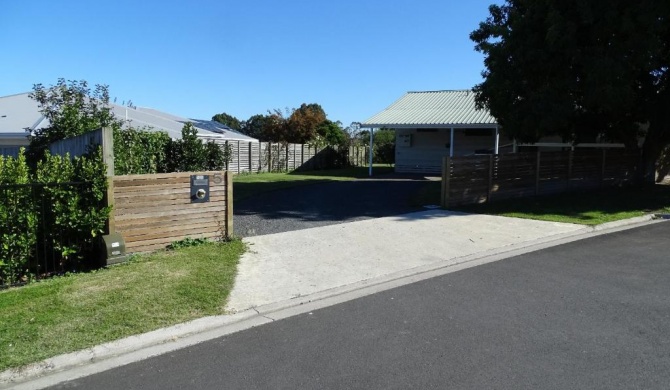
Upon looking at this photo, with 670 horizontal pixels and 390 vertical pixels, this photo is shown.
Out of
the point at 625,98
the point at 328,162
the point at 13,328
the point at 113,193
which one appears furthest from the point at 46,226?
the point at 328,162

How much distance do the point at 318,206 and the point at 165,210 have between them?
583cm

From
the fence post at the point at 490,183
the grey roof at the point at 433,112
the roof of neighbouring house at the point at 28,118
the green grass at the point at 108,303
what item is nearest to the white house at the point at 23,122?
the roof of neighbouring house at the point at 28,118

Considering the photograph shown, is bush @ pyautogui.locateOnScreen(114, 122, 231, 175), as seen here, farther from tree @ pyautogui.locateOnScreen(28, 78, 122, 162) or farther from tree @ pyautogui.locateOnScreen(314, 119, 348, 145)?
tree @ pyautogui.locateOnScreen(314, 119, 348, 145)

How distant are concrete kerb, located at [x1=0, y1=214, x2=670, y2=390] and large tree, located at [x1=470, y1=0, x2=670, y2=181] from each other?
7731mm

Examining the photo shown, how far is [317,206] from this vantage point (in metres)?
13.4

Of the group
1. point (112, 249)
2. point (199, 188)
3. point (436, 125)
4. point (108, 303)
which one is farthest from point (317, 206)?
point (436, 125)

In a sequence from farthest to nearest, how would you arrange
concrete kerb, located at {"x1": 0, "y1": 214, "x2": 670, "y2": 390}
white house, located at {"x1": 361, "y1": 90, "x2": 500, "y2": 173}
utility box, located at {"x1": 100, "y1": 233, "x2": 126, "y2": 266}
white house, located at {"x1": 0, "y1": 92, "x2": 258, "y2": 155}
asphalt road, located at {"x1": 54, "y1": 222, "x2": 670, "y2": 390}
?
white house, located at {"x1": 361, "y1": 90, "x2": 500, "y2": 173}, white house, located at {"x1": 0, "y1": 92, "x2": 258, "y2": 155}, utility box, located at {"x1": 100, "y1": 233, "x2": 126, "y2": 266}, concrete kerb, located at {"x1": 0, "y1": 214, "x2": 670, "y2": 390}, asphalt road, located at {"x1": 54, "y1": 222, "x2": 670, "y2": 390}

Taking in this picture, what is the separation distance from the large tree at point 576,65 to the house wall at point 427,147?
9045 millimetres

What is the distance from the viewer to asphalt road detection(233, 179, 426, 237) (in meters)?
10.7

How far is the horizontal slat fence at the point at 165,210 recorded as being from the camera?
7.63m

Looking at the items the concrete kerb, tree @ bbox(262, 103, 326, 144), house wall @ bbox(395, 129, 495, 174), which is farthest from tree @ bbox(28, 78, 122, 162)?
tree @ bbox(262, 103, 326, 144)

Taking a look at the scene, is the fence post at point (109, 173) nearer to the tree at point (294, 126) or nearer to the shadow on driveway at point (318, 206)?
the shadow on driveway at point (318, 206)

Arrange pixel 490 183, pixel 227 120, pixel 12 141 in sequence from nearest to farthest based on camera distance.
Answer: pixel 490 183
pixel 12 141
pixel 227 120

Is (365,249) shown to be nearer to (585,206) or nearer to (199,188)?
(199,188)
